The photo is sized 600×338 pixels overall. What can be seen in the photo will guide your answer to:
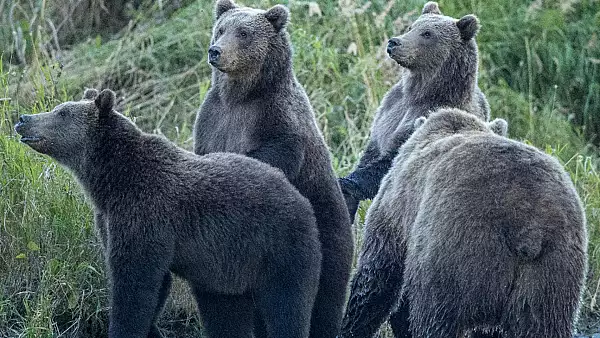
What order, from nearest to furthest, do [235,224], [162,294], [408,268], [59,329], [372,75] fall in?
[408,268], [235,224], [162,294], [59,329], [372,75]

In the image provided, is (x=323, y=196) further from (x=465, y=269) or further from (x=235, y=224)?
(x=465, y=269)

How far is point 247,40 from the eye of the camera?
6738 millimetres

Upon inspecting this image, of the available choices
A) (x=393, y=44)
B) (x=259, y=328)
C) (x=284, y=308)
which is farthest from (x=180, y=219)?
(x=393, y=44)

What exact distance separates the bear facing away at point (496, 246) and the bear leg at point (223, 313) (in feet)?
3.89

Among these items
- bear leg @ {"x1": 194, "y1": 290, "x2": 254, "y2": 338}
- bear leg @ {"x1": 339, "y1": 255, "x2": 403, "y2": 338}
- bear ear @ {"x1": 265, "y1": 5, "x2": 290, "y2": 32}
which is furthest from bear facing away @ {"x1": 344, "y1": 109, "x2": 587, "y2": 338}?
bear ear @ {"x1": 265, "y1": 5, "x2": 290, "y2": 32}

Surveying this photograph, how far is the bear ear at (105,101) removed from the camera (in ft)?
19.5

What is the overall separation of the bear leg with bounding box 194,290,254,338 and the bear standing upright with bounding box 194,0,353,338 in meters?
0.48

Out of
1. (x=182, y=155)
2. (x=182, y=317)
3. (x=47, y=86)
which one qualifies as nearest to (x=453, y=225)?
(x=182, y=155)

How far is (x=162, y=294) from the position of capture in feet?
20.1

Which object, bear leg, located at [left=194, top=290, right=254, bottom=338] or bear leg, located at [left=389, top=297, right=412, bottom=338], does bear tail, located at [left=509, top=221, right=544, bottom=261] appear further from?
bear leg, located at [left=194, top=290, right=254, bottom=338]

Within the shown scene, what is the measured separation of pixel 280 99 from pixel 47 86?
2650 mm

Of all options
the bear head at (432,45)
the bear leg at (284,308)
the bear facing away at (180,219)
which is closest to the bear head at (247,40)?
the bear facing away at (180,219)

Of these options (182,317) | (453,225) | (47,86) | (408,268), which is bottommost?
(182,317)

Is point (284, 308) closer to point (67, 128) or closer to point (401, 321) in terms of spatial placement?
point (401, 321)
